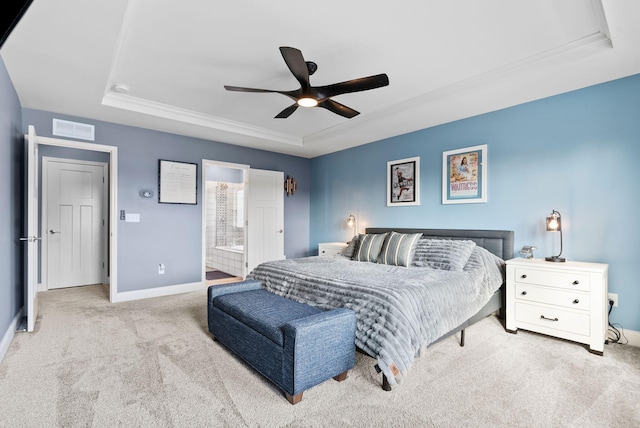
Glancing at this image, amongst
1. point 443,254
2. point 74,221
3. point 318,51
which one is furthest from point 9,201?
point 443,254

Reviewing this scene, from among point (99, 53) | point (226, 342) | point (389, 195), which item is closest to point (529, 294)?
point (389, 195)

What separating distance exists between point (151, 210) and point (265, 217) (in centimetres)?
192

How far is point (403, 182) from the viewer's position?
4676 mm

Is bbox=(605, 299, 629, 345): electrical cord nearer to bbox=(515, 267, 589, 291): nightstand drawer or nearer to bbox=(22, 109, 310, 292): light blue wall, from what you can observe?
bbox=(515, 267, 589, 291): nightstand drawer

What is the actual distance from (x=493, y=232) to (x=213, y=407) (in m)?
3.31

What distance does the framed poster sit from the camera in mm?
4625

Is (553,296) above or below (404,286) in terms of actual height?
below

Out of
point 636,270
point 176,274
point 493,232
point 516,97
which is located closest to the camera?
point 636,270

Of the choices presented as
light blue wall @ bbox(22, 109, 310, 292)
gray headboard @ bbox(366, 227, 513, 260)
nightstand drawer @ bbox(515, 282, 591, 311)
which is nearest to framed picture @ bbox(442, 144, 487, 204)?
gray headboard @ bbox(366, 227, 513, 260)

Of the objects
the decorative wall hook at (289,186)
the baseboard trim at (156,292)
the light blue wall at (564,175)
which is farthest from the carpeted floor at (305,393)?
the decorative wall hook at (289,186)

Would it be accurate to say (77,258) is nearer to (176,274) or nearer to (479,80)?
(176,274)

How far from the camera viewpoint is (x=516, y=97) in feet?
10.9

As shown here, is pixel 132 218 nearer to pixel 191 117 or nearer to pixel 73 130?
pixel 73 130

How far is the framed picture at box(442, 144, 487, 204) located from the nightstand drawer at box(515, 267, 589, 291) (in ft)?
3.43
